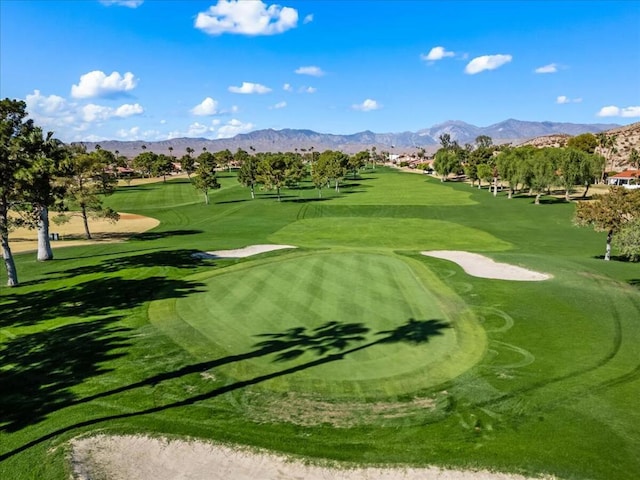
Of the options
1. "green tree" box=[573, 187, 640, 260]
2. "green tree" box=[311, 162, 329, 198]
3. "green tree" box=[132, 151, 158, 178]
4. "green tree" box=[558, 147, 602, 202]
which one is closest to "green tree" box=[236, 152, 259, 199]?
"green tree" box=[311, 162, 329, 198]

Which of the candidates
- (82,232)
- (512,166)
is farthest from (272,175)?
(512,166)

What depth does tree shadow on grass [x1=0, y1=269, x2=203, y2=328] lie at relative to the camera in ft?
77.8

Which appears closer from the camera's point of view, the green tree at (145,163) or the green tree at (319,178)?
the green tree at (319,178)

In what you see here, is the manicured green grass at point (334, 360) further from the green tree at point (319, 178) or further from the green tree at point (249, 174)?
the green tree at point (319, 178)

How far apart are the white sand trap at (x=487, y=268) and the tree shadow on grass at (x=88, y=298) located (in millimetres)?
21972

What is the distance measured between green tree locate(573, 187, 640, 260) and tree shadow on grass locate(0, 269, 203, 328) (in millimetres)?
37908

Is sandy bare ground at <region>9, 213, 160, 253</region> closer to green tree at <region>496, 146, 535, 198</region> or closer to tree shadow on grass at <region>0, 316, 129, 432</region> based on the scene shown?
tree shadow on grass at <region>0, 316, 129, 432</region>

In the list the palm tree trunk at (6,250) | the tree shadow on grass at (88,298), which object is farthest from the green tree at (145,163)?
the tree shadow on grass at (88,298)

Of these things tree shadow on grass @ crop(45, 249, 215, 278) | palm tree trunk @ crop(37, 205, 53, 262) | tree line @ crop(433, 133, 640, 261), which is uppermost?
tree line @ crop(433, 133, 640, 261)

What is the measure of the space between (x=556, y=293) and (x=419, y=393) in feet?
54.2

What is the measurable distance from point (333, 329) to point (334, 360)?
120 inches

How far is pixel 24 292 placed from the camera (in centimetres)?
2861

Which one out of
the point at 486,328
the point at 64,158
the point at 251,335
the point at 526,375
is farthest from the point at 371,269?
the point at 64,158

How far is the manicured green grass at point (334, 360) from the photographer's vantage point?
12359 millimetres
